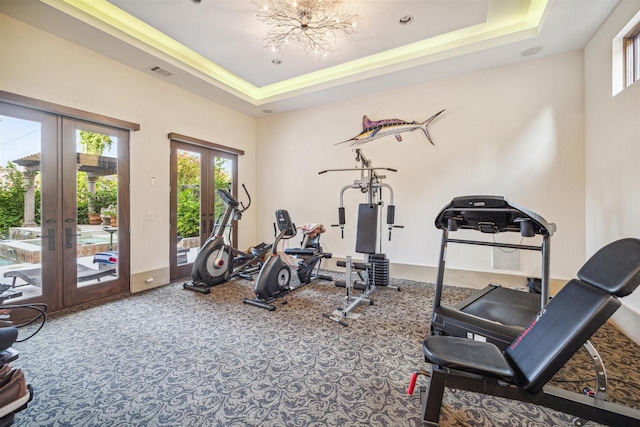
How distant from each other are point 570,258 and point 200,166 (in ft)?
20.8

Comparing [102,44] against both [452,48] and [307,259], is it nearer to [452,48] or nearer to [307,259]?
[307,259]

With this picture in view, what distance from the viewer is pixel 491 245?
8.12 feet

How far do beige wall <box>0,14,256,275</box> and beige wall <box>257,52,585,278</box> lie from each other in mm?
2118

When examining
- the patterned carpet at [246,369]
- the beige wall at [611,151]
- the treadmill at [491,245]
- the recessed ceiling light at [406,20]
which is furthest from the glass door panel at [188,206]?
the beige wall at [611,151]

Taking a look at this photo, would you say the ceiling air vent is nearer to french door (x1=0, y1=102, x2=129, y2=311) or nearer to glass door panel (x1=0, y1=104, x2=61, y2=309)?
french door (x1=0, y1=102, x2=129, y2=311)

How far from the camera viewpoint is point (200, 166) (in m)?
5.25

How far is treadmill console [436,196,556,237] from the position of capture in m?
1.91

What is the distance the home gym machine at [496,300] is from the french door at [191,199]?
12.4 feet

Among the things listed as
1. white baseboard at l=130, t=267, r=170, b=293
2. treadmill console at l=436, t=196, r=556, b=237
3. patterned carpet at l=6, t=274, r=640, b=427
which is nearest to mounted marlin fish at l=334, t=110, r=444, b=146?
treadmill console at l=436, t=196, r=556, b=237

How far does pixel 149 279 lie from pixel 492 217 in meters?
4.84

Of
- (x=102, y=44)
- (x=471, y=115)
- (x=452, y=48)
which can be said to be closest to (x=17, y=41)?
(x=102, y=44)

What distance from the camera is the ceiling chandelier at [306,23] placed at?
3.15m

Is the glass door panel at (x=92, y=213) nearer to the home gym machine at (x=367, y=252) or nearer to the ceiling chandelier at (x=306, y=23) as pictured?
the ceiling chandelier at (x=306, y=23)

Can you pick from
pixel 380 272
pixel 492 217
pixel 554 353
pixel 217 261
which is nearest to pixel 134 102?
pixel 217 261
